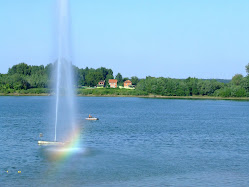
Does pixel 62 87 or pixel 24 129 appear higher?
pixel 62 87

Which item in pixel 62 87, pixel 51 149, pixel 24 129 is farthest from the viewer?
pixel 24 129

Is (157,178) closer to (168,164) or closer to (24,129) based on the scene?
(168,164)

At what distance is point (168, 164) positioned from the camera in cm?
3534

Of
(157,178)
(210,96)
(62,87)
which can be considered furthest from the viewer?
(210,96)

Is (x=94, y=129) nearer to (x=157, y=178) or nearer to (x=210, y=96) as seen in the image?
(x=157, y=178)


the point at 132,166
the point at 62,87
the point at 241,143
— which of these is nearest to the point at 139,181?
the point at 132,166

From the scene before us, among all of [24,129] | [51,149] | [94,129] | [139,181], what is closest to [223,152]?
[139,181]

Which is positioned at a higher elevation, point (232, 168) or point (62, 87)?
point (62, 87)

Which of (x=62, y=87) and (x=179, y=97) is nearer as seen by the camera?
(x=62, y=87)

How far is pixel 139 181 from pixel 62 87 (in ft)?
59.7

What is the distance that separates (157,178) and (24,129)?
105 ft

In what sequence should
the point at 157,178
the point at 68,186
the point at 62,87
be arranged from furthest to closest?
the point at 62,87, the point at 157,178, the point at 68,186

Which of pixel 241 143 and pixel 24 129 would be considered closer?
pixel 241 143

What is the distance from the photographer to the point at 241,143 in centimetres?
4850
